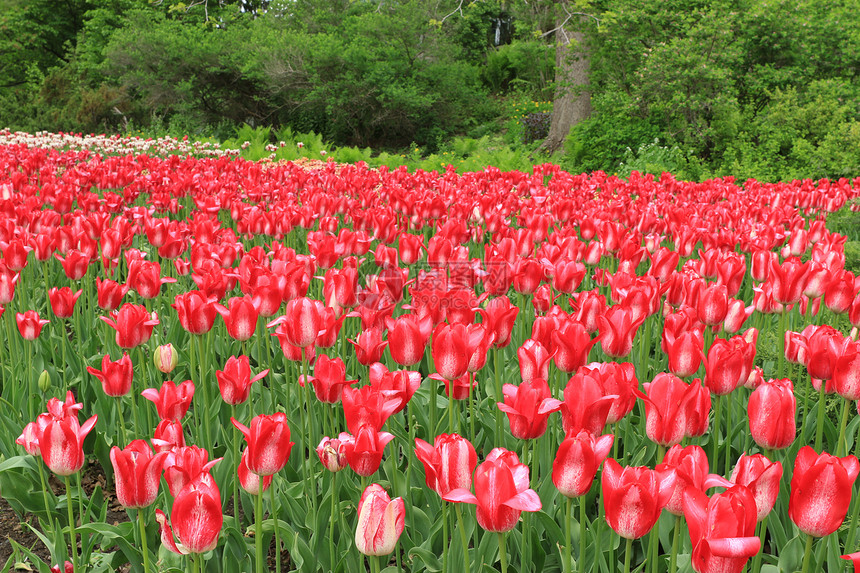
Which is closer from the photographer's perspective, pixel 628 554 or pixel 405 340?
pixel 628 554

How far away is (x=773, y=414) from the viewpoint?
63.4 inches

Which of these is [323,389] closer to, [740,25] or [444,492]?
[444,492]

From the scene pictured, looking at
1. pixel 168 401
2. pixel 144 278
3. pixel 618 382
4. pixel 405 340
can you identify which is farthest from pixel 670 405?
pixel 144 278

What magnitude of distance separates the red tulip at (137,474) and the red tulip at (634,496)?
971 mm

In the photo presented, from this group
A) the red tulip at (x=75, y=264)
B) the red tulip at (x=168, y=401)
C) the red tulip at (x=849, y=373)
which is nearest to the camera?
the red tulip at (x=849, y=373)

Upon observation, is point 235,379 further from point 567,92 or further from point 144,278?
point 567,92

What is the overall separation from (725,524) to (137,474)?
1198mm

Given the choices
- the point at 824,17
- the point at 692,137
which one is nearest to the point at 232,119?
the point at 692,137

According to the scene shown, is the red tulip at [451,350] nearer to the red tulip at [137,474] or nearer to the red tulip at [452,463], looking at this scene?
the red tulip at [452,463]

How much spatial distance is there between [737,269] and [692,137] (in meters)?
11.4

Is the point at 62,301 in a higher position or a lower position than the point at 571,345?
lower

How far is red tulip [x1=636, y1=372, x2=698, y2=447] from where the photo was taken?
63.8 inches

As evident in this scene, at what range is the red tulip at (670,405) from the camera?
63.8 inches

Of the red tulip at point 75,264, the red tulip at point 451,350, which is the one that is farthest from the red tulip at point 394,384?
the red tulip at point 75,264
